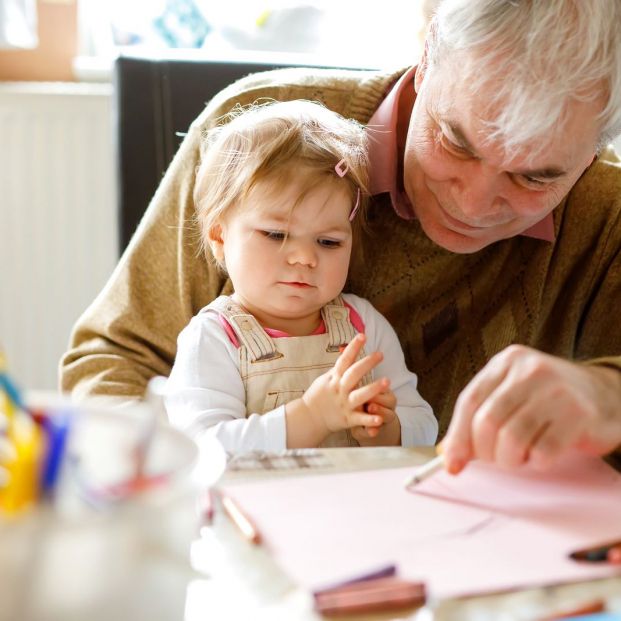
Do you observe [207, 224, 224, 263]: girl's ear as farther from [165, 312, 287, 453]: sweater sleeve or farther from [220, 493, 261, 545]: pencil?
[220, 493, 261, 545]: pencil

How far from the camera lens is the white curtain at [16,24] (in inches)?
86.6

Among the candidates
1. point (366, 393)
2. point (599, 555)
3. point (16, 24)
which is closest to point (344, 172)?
point (366, 393)

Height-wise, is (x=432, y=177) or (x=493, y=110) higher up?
(x=493, y=110)

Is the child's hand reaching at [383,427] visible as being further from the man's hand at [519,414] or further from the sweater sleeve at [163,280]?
the sweater sleeve at [163,280]

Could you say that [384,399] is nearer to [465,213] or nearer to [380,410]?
[380,410]

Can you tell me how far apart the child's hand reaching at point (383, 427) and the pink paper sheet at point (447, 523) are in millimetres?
205

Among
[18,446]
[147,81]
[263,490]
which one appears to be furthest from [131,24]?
[18,446]

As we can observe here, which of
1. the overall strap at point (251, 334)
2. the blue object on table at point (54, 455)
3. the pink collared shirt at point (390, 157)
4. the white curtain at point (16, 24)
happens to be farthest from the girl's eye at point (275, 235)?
the white curtain at point (16, 24)

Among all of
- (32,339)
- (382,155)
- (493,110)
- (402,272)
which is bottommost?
(32,339)

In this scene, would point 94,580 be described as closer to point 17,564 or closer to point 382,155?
point 17,564

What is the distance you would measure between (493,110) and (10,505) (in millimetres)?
800

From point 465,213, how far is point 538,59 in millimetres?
233

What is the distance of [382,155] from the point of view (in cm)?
129

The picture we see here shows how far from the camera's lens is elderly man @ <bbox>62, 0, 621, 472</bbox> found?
3.40ft
